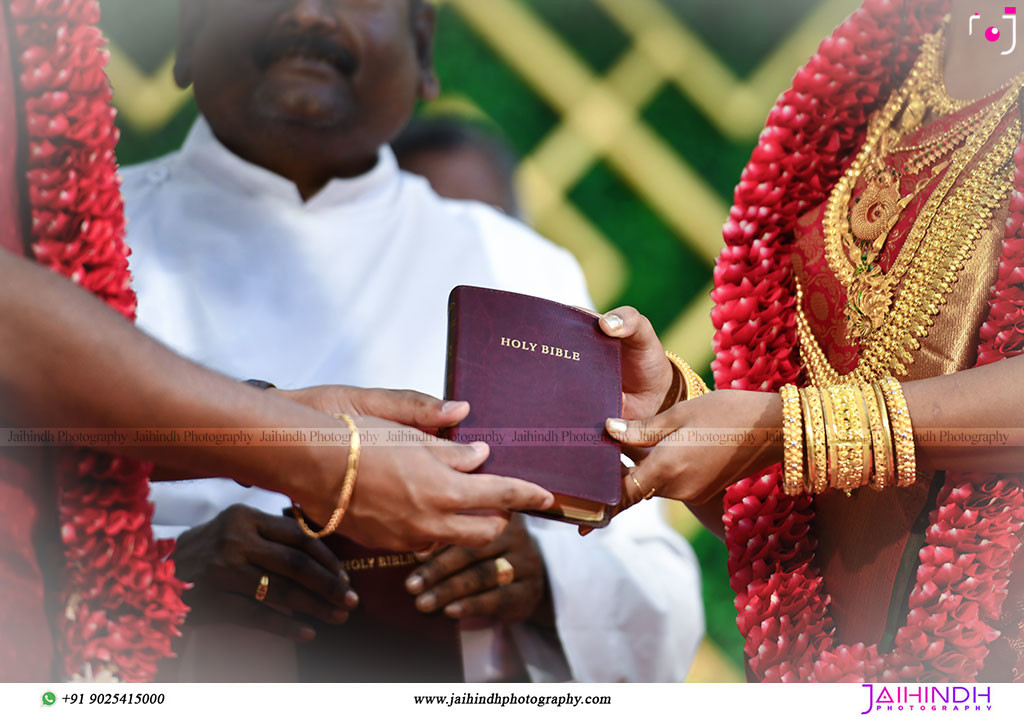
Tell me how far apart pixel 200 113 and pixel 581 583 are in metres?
0.94

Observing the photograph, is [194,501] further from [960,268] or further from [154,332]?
[960,268]

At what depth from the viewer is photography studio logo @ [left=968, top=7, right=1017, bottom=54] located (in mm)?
1132

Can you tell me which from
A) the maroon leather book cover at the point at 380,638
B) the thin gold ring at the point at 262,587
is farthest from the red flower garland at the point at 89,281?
the maroon leather book cover at the point at 380,638

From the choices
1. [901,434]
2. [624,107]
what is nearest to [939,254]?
[901,434]

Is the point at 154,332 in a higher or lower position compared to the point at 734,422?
lower

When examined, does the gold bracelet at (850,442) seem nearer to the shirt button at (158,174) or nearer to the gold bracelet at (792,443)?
the gold bracelet at (792,443)

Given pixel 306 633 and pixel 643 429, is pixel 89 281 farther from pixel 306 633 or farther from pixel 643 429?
pixel 643 429

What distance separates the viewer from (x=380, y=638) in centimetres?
135

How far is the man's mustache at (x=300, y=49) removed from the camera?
1.45 metres

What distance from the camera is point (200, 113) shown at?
152 cm

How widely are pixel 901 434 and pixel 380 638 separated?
0.75 metres

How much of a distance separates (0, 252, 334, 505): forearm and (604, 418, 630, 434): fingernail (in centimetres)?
32

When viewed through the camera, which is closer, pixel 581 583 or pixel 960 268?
pixel 960 268

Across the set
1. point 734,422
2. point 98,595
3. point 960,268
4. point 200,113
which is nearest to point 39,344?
point 98,595
